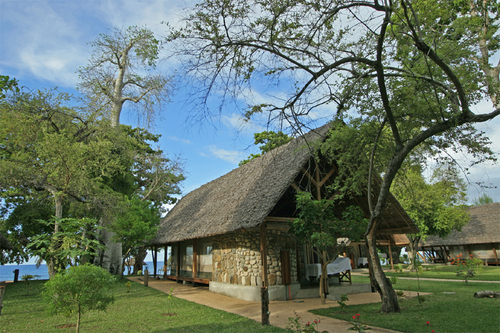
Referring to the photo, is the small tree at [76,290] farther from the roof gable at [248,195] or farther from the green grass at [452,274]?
the green grass at [452,274]

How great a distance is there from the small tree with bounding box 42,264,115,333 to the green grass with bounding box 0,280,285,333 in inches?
50.2

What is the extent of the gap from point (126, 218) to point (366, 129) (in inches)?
497

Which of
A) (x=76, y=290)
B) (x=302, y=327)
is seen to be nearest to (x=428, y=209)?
(x=302, y=327)

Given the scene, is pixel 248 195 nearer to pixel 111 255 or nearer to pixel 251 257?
pixel 251 257

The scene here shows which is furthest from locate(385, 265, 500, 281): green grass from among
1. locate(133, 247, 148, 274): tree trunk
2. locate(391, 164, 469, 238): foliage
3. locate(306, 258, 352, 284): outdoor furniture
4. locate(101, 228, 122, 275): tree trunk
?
locate(133, 247, 148, 274): tree trunk

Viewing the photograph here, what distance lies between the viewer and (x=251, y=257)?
11.0 meters

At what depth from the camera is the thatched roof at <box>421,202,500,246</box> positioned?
1052 inches

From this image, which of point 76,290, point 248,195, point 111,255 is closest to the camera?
point 76,290

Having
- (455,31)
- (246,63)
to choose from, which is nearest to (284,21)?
(246,63)

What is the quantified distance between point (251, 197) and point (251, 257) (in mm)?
2232

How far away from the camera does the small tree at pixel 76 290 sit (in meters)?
5.32

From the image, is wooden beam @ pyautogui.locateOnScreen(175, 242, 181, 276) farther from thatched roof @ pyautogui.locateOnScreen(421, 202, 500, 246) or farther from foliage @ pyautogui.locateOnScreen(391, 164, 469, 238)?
thatched roof @ pyautogui.locateOnScreen(421, 202, 500, 246)

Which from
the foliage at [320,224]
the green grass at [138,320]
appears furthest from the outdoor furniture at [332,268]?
the green grass at [138,320]

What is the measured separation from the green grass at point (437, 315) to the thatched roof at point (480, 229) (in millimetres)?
22287
